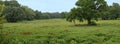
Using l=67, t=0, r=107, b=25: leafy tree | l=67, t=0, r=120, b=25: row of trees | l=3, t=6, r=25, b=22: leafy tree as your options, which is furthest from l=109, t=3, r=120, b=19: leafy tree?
l=67, t=0, r=107, b=25: leafy tree

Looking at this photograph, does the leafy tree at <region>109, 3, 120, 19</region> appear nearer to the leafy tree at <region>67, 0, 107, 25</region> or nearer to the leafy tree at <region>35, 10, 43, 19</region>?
the leafy tree at <region>35, 10, 43, 19</region>

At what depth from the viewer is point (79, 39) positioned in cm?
3022

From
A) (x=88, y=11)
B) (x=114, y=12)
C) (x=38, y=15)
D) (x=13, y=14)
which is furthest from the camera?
(x=38, y=15)

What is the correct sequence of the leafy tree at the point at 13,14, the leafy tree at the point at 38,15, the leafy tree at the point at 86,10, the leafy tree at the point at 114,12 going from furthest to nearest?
the leafy tree at the point at 38,15, the leafy tree at the point at 114,12, the leafy tree at the point at 13,14, the leafy tree at the point at 86,10

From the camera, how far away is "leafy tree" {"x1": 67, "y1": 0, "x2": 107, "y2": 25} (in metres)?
57.8

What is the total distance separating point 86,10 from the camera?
5825 centimetres

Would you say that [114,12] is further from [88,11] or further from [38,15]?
[88,11]

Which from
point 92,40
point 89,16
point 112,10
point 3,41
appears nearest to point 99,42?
point 92,40

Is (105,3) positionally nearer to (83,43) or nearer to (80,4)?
(80,4)

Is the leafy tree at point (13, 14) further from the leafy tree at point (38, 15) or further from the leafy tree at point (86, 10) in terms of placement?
the leafy tree at point (38, 15)

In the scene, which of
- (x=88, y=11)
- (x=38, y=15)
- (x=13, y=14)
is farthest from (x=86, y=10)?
(x=38, y=15)

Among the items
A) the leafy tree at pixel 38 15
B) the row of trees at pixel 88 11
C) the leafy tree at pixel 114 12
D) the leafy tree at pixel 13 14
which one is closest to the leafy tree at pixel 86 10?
the row of trees at pixel 88 11

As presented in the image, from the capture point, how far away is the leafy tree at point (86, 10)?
57.8m

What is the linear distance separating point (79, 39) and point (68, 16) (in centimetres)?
Result: 2858
